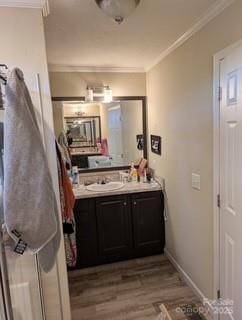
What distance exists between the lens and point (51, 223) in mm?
1075

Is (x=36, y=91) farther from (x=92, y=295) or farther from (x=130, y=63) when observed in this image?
(x=92, y=295)

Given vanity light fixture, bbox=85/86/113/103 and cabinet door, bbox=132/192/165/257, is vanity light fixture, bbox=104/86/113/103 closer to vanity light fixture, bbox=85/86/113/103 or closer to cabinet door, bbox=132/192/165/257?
vanity light fixture, bbox=85/86/113/103

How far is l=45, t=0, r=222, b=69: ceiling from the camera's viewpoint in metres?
1.57

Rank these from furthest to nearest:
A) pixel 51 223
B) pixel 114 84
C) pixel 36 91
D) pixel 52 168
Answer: pixel 114 84 → pixel 52 168 → pixel 36 91 → pixel 51 223

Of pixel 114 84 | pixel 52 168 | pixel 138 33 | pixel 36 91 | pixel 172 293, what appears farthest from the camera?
pixel 114 84

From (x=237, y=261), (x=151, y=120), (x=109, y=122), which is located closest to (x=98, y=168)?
(x=109, y=122)

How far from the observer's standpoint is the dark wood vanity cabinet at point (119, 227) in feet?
8.56

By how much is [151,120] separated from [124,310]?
2.13 metres

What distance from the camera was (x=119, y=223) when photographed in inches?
107

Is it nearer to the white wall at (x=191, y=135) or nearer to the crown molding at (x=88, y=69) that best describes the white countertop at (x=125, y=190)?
the white wall at (x=191, y=135)

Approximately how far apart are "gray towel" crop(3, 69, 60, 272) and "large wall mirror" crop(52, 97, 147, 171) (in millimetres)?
1924

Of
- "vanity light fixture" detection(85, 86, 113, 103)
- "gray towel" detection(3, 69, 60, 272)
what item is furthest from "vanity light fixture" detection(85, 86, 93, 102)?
"gray towel" detection(3, 69, 60, 272)

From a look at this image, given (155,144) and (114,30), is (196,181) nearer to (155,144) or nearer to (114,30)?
(155,144)

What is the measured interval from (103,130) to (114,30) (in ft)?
4.51
